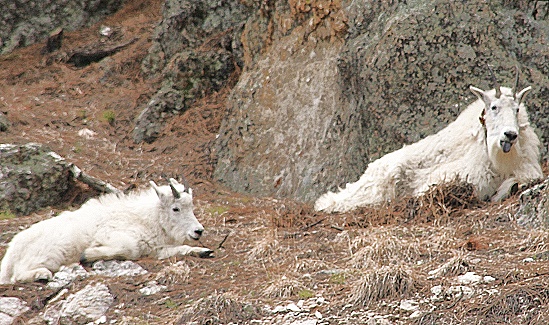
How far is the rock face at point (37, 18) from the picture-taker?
21156 millimetres

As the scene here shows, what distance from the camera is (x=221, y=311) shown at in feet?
27.1

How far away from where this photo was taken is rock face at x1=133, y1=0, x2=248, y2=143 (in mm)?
17484

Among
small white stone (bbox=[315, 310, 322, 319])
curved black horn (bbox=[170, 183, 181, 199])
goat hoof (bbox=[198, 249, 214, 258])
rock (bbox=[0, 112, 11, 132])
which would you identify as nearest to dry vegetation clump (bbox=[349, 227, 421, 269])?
small white stone (bbox=[315, 310, 322, 319])

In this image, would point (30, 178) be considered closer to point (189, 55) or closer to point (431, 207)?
point (189, 55)

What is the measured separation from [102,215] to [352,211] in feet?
11.2

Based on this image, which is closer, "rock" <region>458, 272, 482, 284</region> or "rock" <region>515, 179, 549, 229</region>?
"rock" <region>458, 272, 482, 284</region>

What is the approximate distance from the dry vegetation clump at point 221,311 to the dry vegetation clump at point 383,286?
944 millimetres

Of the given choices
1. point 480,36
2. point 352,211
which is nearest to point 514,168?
point 352,211

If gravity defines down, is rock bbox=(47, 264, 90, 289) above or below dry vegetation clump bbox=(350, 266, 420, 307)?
above

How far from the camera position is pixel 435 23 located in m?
14.0

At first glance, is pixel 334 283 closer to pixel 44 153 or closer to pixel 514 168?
pixel 514 168

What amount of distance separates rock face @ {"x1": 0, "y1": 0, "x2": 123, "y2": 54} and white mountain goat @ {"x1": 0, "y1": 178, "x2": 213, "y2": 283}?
1134 centimetres

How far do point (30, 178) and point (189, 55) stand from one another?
5.07 meters

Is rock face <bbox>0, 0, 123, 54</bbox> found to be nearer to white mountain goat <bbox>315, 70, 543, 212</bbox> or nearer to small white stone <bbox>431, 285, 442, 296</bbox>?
white mountain goat <bbox>315, 70, 543, 212</bbox>
